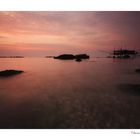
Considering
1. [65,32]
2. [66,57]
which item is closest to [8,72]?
[66,57]

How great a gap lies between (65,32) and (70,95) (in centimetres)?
→ 74

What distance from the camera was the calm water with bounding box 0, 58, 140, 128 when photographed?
2568 millimetres

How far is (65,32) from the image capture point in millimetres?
2766

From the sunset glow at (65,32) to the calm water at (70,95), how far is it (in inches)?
6.4

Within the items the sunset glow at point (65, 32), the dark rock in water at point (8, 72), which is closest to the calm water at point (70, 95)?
the dark rock in water at point (8, 72)

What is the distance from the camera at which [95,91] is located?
2.81 m

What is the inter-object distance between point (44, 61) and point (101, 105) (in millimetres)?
893

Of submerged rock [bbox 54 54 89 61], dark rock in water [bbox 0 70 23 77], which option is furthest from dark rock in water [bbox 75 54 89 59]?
dark rock in water [bbox 0 70 23 77]

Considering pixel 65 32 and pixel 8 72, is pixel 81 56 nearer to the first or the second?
pixel 65 32
